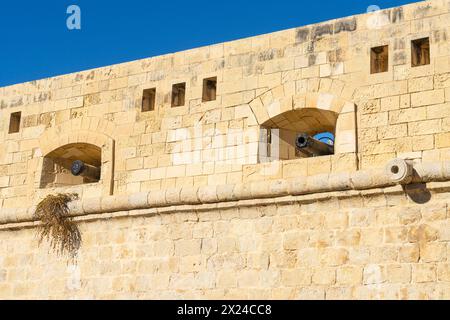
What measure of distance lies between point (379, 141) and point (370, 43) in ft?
3.65

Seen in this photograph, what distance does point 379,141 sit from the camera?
8.12 m

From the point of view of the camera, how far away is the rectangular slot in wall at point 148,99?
993cm

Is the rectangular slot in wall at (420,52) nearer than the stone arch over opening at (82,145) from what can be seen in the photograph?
Yes

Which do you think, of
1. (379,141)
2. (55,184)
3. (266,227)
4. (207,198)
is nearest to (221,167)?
(207,198)

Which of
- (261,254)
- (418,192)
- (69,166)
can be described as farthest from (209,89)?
(418,192)

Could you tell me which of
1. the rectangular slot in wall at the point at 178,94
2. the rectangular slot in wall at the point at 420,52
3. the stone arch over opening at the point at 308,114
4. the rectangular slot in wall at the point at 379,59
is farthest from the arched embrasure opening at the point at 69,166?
the rectangular slot in wall at the point at 420,52

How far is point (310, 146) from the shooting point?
29.2 ft

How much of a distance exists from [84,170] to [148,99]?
4.06 ft

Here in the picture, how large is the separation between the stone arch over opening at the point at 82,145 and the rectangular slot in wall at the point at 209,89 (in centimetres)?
135

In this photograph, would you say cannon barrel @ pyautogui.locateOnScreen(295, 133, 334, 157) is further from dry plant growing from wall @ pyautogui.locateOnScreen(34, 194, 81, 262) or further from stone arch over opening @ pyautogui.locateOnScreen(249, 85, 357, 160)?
dry plant growing from wall @ pyautogui.locateOnScreen(34, 194, 81, 262)

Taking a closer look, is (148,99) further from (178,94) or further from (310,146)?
(310,146)

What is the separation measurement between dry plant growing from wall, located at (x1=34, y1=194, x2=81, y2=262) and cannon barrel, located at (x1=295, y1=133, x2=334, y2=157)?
3.01m

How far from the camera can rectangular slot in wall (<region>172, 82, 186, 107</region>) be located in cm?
973

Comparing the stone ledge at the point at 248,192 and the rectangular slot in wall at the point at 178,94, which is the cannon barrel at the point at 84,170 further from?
the rectangular slot in wall at the point at 178,94
